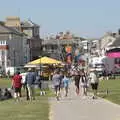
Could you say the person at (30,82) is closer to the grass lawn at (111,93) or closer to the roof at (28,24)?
the grass lawn at (111,93)

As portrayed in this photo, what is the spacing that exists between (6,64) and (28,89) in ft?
311

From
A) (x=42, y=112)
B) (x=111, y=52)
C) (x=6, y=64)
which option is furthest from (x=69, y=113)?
(x=6, y=64)

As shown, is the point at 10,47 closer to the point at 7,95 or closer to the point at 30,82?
the point at 7,95

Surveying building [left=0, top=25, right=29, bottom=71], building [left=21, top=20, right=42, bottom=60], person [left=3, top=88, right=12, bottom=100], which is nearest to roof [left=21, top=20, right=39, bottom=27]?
building [left=21, top=20, right=42, bottom=60]

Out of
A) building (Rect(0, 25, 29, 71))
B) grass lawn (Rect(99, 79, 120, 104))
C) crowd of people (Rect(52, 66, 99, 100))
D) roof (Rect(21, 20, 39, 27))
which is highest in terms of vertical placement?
roof (Rect(21, 20, 39, 27))

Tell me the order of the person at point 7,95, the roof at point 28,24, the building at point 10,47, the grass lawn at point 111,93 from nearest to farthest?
the grass lawn at point 111,93
the person at point 7,95
the building at point 10,47
the roof at point 28,24

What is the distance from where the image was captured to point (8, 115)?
2383 cm

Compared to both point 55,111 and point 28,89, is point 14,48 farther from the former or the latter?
point 55,111

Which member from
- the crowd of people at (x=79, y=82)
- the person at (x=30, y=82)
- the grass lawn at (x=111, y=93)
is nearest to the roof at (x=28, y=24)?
the grass lawn at (x=111, y=93)

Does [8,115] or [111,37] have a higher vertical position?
[111,37]

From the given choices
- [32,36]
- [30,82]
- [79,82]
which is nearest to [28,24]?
[32,36]

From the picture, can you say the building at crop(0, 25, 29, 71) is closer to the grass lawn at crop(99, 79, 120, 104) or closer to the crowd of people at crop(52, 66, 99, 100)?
the grass lawn at crop(99, 79, 120, 104)

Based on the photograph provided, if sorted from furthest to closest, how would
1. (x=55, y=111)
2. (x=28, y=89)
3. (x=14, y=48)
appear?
(x=14, y=48) → (x=28, y=89) → (x=55, y=111)

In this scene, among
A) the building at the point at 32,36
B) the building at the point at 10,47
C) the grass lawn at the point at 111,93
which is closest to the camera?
the grass lawn at the point at 111,93
